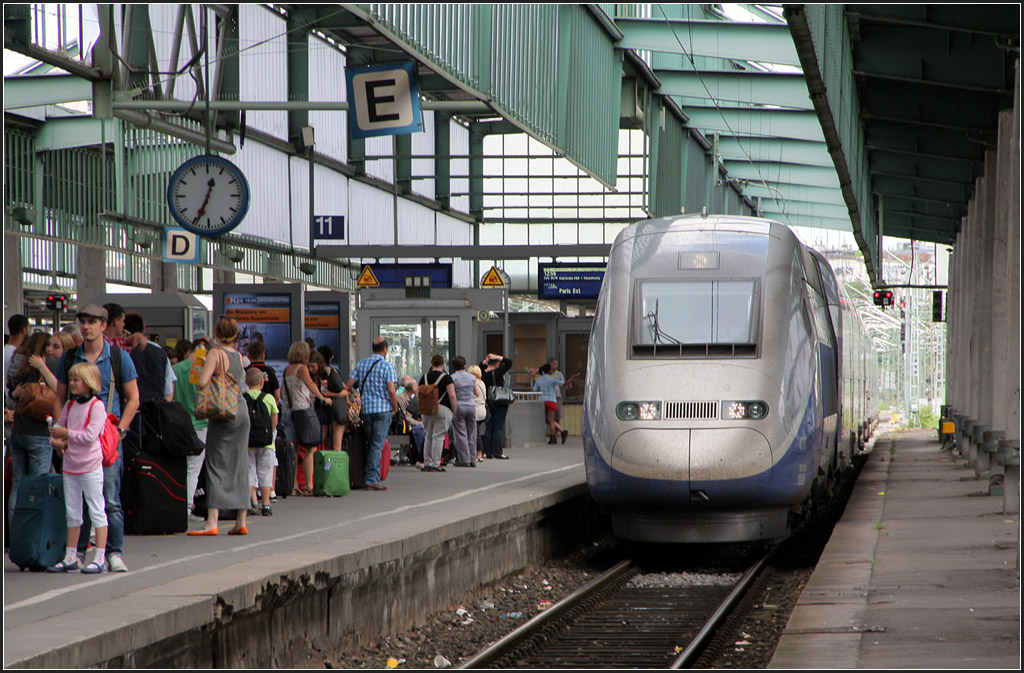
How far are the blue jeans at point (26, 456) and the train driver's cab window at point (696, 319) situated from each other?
530 cm

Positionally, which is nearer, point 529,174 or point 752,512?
point 752,512

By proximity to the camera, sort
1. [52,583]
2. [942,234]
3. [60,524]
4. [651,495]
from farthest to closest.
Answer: [942,234] → [651,495] → [60,524] → [52,583]

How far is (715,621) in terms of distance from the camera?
31.6ft

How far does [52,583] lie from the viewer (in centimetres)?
791

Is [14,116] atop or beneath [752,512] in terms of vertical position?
atop

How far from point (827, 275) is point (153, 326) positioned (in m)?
8.46

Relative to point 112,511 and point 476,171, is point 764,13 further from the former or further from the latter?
point 476,171

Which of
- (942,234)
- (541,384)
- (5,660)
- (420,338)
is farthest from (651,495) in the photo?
(942,234)

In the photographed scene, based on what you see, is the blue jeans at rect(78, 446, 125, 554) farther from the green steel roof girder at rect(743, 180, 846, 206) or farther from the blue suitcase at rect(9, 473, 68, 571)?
the green steel roof girder at rect(743, 180, 846, 206)

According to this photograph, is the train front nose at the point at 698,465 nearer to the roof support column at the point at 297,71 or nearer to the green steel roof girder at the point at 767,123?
the roof support column at the point at 297,71

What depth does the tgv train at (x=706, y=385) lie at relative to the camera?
11.4 m

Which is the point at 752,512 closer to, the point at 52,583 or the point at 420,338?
the point at 52,583

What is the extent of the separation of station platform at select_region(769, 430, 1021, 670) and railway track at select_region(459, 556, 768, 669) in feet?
2.96

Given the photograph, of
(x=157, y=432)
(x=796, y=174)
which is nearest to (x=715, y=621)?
(x=157, y=432)
